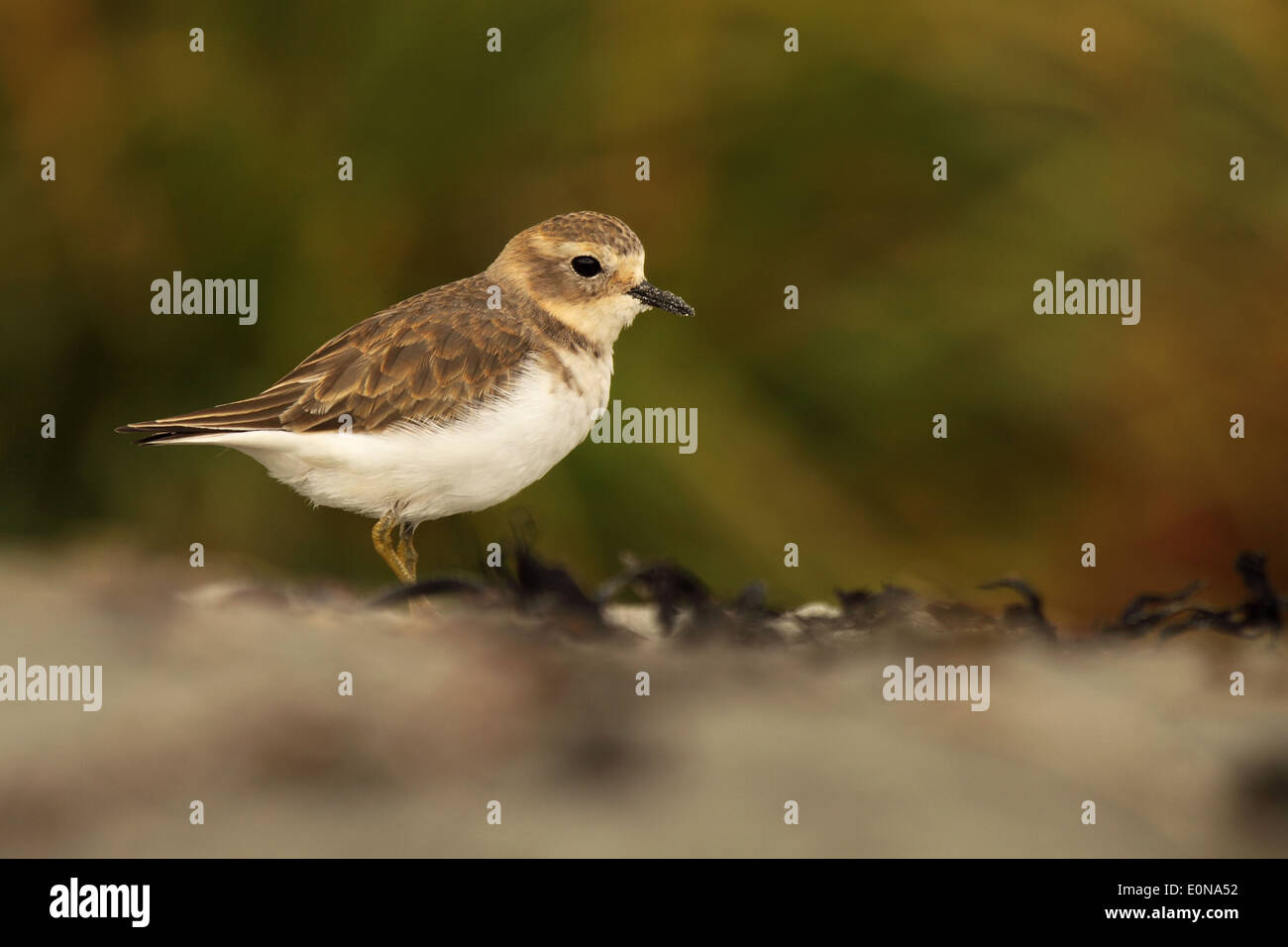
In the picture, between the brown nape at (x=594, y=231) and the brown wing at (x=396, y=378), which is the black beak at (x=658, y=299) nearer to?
the brown nape at (x=594, y=231)

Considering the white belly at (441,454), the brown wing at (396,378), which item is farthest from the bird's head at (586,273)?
the white belly at (441,454)

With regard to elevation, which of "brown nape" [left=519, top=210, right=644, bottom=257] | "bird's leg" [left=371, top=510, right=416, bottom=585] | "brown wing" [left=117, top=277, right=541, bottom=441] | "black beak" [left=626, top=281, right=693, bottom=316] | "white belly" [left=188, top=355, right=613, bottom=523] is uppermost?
"brown nape" [left=519, top=210, right=644, bottom=257]

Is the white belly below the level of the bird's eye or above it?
below

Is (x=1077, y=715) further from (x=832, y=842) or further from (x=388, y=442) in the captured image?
(x=388, y=442)

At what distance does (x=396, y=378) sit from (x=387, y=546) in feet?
2.21

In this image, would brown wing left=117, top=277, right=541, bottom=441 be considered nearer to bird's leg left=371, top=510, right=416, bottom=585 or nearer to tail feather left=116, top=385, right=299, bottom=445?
tail feather left=116, top=385, right=299, bottom=445

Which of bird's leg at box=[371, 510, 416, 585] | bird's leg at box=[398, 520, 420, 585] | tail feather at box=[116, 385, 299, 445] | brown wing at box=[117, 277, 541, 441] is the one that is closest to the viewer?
tail feather at box=[116, 385, 299, 445]

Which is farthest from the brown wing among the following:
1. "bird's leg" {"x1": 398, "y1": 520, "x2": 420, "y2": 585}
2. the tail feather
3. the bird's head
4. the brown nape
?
"bird's leg" {"x1": 398, "y1": 520, "x2": 420, "y2": 585}

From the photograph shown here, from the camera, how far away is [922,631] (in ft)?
12.3

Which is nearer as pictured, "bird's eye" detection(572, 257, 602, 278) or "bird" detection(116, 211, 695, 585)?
"bird" detection(116, 211, 695, 585)

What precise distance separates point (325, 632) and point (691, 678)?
81 cm

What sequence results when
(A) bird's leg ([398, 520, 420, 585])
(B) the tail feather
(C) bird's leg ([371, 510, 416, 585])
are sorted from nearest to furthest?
(B) the tail feather
(C) bird's leg ([371, 510, 416, 585])
(A) bird's leg ([398, 520, 420, 585])

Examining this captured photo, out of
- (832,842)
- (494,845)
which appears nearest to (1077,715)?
(832,842)

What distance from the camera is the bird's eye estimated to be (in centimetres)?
521
